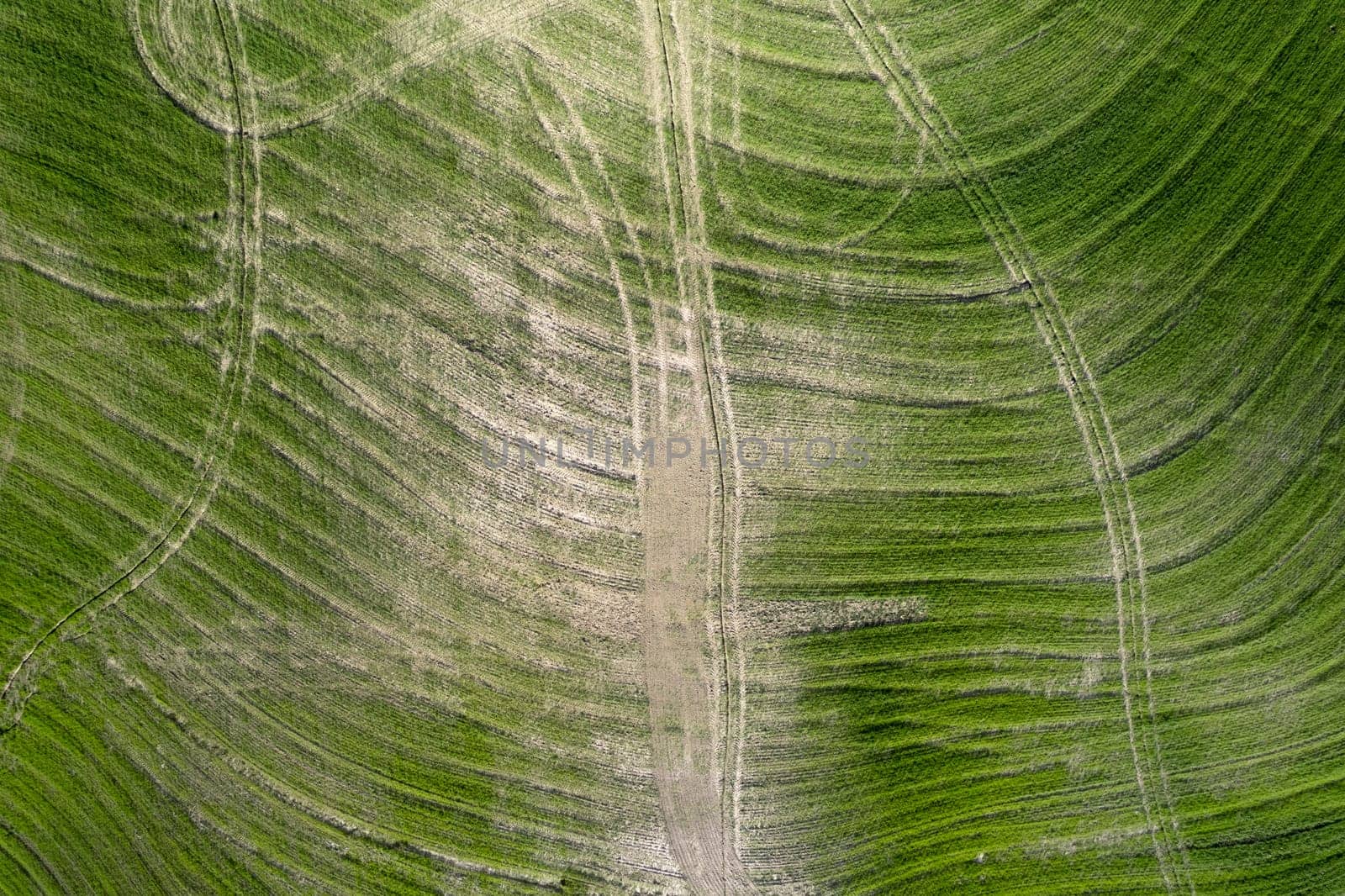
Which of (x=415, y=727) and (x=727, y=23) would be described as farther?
(x=415, y=727)

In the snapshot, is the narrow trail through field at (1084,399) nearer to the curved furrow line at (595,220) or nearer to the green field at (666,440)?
the green field at (666,440)

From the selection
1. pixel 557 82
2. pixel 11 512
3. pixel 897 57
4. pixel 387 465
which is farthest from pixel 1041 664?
pixel 11 512

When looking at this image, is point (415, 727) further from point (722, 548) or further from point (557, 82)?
point (557, 82)

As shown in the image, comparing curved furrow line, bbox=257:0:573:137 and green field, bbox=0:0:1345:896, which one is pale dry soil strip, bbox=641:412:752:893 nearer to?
green field, bbox=0:0:1345:896

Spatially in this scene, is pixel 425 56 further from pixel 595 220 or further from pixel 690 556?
pixel 690 556

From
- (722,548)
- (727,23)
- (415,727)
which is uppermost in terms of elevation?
(727,23)

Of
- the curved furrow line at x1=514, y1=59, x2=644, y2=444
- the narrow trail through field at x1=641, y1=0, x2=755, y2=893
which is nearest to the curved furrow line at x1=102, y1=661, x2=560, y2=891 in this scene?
the narrow trail through field at x1=641, y1=0, x2=755, y2=893
